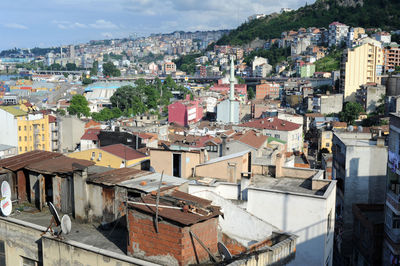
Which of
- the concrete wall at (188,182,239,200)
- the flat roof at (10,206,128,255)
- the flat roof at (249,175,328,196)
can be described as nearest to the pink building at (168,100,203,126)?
the flat roof at (249,175,328,196)

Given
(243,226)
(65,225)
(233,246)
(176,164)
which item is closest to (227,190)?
(176,164)

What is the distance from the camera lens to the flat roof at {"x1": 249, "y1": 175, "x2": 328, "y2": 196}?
325 inches

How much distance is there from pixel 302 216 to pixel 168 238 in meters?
3.13

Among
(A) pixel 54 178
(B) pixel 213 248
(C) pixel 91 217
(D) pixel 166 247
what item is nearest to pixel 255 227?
(B) pixel 213 248

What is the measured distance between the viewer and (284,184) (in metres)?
8.69

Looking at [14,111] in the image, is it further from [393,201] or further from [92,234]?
[92,234]

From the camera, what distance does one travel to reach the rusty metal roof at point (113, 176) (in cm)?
602

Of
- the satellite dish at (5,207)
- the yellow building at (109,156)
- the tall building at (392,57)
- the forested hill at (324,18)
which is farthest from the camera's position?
the forested hill at (324,18)

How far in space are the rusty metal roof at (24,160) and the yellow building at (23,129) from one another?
2146 centimetres

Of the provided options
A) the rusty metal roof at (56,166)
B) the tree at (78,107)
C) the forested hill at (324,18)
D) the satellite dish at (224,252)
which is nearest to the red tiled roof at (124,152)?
the rusty metal roof at (56,166)

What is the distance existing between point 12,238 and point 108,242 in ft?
4.42

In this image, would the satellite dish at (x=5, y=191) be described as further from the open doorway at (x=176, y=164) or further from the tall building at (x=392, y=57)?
the tall building at (x=392, y=57)

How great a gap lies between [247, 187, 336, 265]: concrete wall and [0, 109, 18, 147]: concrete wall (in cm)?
2342

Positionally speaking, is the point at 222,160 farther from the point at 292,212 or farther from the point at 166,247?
the point at 166,247
